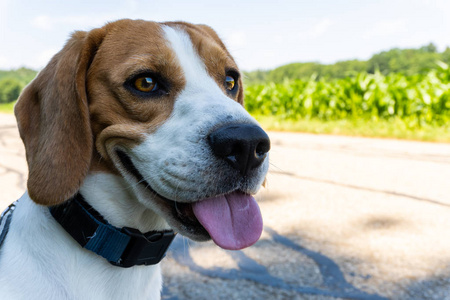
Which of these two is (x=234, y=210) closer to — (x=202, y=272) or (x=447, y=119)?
(x=202, y=272)

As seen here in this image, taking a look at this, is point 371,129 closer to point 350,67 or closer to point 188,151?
point 188,151

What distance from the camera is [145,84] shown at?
6.55ft

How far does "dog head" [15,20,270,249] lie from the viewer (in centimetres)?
176

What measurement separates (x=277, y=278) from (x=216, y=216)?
1372mm

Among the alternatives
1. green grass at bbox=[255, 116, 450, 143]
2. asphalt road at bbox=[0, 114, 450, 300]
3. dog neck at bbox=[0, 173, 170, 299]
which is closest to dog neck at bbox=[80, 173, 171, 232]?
dog neck at bbox=[0, 173, 170, 299]

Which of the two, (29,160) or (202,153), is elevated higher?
(202,153)

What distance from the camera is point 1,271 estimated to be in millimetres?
1702

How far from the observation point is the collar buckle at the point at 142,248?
1.74 m

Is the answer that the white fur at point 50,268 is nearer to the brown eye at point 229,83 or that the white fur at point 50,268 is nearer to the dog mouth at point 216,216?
the dog mouth at point 216,216

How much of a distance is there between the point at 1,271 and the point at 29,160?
0.47 metres

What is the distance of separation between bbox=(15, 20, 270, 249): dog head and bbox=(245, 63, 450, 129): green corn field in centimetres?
909

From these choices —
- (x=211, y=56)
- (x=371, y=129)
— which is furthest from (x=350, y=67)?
(x=211, y=56)

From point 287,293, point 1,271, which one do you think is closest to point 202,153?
point 1,271

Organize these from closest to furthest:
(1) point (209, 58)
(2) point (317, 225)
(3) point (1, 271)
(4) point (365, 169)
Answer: (3) point (1, 271)
(1) point (209, 58)
(2) point (317, 225)
(4) point (365, 169)
